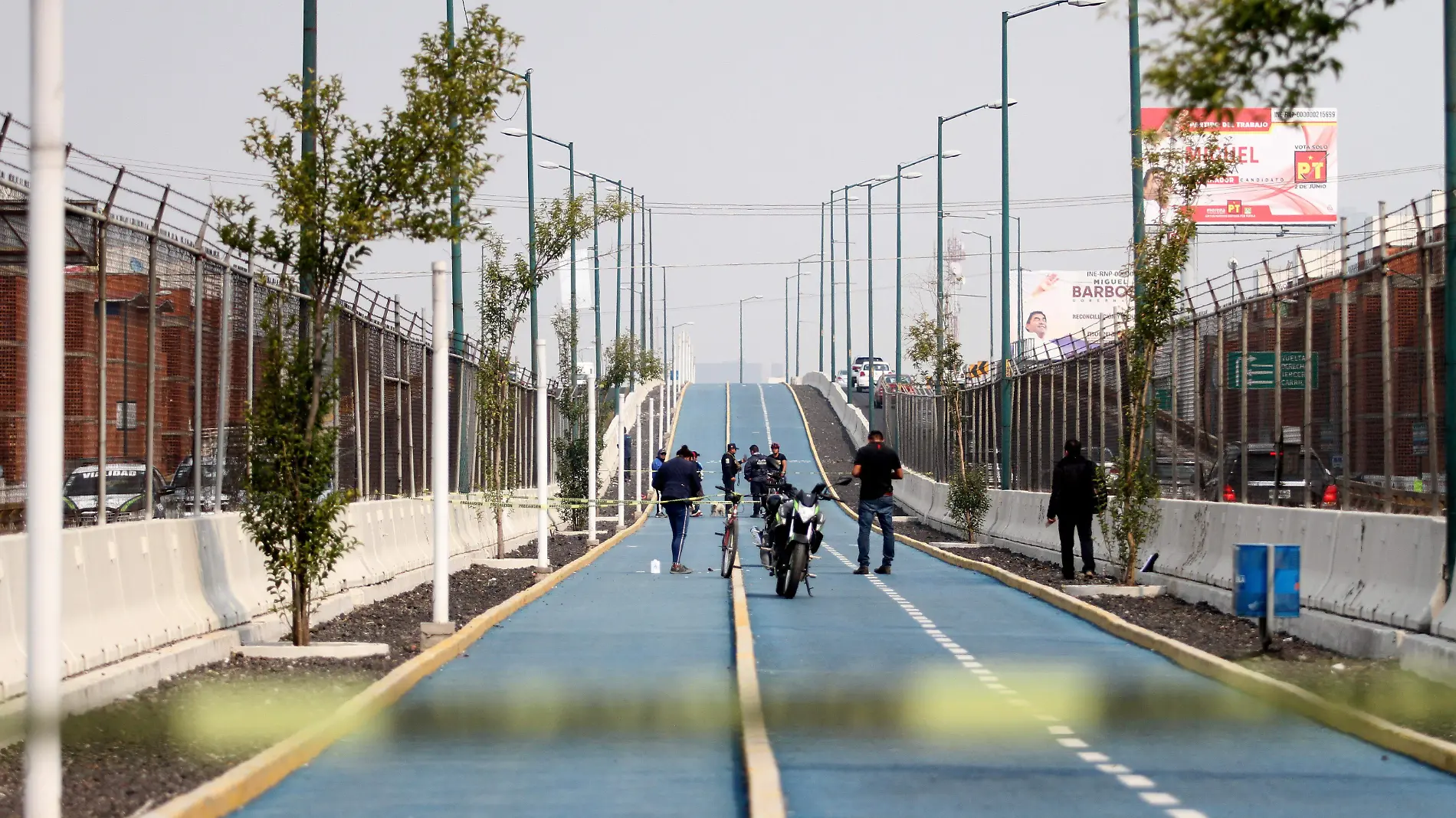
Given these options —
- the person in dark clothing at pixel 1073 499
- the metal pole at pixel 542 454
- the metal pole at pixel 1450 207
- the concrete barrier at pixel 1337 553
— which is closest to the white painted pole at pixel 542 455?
the metal pole at pixel 542 454

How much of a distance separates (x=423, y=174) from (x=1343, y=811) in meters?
9.62

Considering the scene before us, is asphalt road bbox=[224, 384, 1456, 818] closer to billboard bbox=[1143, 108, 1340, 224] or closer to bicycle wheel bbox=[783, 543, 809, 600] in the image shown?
bicycle wheel bbox=[783, 543, 809, 600]

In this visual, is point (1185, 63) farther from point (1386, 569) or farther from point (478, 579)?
point (478, 579)

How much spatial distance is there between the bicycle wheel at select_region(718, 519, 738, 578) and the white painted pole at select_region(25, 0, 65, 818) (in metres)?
21.3

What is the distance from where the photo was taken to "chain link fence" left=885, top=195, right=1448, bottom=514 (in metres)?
16.3

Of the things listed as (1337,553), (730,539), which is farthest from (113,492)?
(730,539)

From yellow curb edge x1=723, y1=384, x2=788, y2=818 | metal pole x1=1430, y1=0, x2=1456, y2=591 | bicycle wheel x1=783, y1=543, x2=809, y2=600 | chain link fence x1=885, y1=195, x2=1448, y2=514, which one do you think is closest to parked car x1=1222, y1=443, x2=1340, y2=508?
chain link fence x1=885, y1=195, x2=1448, y2=514

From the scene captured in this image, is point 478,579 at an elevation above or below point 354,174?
below

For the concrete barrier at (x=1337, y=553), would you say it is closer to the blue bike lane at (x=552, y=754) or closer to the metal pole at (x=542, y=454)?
the blue bike lane at (x=552, y=754)

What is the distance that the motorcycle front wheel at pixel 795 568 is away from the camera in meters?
23.9

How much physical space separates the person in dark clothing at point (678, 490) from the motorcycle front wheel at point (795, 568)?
252 inches

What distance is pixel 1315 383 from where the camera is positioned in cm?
1906

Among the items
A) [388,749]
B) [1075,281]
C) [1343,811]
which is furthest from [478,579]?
[1075,281]

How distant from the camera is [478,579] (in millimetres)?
27375
